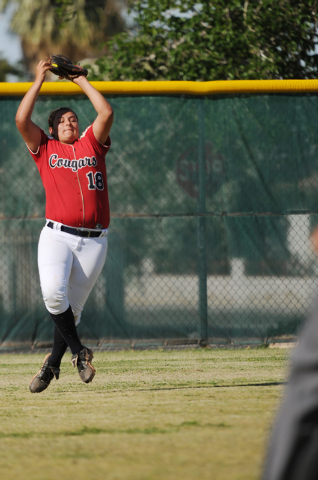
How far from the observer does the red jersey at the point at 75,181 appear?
14.5 feet

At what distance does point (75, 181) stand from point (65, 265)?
56cm

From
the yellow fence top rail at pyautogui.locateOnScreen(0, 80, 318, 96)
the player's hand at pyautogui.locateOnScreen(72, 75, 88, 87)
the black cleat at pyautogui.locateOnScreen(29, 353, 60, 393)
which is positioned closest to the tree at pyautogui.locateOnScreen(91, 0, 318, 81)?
the yellow fence top rail at pyautogui.locateOnScreen(0, 80, 318, 96)

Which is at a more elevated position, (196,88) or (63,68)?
(63,68)

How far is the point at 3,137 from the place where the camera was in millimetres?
6766

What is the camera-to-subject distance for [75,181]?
14.7 ft

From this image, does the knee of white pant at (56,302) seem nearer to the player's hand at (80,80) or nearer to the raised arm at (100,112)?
the raised arm at (100,112)

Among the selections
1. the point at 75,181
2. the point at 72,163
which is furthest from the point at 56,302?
the point at 72,163

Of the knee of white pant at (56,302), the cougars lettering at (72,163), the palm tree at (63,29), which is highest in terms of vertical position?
the cougars lettering at (72,163)

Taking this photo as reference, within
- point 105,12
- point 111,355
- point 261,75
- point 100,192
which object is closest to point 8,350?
point 111,355

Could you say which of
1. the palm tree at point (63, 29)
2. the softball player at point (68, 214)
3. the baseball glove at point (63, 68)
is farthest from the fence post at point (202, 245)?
the palm tree at point (63, 29)

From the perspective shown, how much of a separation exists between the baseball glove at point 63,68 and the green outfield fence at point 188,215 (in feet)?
7.24

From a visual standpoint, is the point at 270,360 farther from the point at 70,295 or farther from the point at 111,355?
the point at 70,295

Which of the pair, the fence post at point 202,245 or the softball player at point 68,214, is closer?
the softball player at point 68,214

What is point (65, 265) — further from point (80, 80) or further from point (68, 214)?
point (80, 80)
